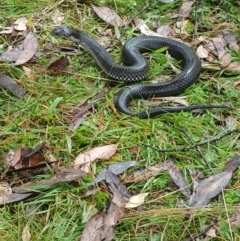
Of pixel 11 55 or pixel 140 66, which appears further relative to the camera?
pixel 11 55

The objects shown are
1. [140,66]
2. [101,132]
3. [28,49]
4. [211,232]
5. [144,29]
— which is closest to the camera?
[211,232]

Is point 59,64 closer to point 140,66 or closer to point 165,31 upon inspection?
point 140,66

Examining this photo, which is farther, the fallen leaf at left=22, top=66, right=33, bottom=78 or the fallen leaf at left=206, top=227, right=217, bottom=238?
the fallen leaf at left=22, top=66, right=33, bottom=78

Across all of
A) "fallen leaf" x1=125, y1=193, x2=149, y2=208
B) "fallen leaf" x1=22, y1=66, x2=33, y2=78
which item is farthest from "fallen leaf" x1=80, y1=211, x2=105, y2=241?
"fallen leaf" x1=22, y1=66, x2=33, y2=78

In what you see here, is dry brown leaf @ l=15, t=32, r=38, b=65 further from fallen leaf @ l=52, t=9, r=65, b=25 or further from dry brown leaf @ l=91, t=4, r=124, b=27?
dry brown leaf @ l=91, t=4, r=124, b=27

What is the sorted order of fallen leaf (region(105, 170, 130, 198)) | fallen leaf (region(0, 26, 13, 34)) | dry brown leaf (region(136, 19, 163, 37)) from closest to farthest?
fallen leaf (region(105, 170, 130, 198)) < fallen leaf (region(0, 26, 13, 34)) < dry brown leaf (region(136, 19, 163, 37))

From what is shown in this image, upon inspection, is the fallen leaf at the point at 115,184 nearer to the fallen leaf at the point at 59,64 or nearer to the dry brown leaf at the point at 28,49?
the fallen leaf at the point at 59,64

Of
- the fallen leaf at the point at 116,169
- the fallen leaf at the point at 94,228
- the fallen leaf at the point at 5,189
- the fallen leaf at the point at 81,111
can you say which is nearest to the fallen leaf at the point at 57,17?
the fallen leaf at the point at 81,111

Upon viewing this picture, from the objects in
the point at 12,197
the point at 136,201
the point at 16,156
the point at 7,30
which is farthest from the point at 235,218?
the point at 7,30
